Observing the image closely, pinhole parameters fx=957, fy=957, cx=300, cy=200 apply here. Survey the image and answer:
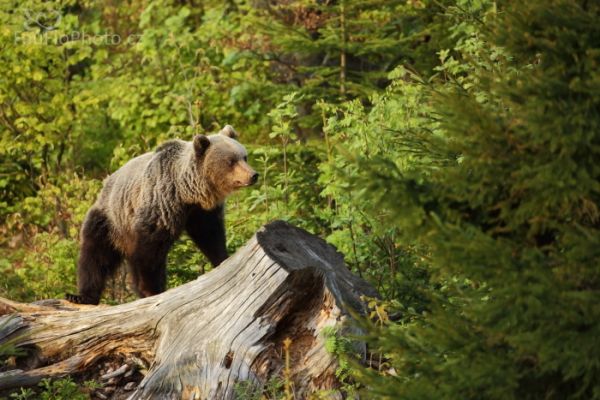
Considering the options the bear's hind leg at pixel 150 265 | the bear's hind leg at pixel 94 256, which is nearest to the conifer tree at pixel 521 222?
the bear's hind leg at pixel 150 265

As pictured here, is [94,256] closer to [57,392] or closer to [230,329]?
[57,392]

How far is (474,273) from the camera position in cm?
364

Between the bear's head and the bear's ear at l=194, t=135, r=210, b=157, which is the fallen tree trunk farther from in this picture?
the bear's ear at l=194, t=135, r=210, b=157

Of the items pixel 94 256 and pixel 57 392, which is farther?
pixel 94 256

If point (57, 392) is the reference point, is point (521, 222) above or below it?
above

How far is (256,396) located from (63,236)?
6.39m

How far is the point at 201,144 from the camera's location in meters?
7.50

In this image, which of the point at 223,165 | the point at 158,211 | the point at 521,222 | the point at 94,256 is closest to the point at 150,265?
the point at 158,211

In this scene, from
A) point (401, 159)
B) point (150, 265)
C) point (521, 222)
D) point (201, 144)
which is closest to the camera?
point (521, 222)

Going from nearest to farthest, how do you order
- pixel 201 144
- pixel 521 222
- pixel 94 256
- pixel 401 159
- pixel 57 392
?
pixel 521 222 → pixel 57 392 → pixel 401 159 → pixel 201 144 → pixel 94 256

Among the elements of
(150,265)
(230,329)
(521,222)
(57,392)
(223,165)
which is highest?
(521,222)

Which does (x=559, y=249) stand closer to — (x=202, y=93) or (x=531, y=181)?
(x=531, y=181)

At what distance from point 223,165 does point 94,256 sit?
1289 mm

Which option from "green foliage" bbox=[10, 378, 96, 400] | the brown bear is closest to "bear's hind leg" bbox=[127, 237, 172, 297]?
the brown bear
